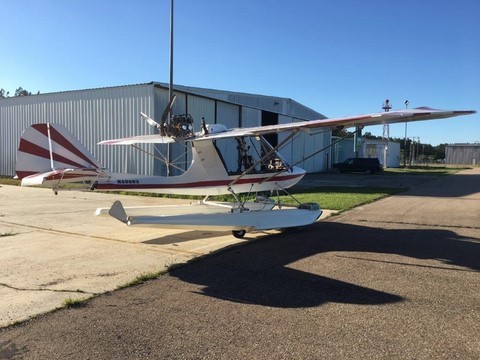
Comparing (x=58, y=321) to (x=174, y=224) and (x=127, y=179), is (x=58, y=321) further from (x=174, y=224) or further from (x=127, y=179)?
(x=127, y=179)

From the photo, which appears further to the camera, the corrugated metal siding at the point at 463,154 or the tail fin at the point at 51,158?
the corrugated metal siding at the point at 463,154

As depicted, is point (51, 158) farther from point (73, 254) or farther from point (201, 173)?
point (201, 173)

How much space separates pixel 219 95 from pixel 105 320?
Result: 134ft

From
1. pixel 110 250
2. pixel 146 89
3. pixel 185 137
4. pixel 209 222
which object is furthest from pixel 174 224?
pixel 146 89

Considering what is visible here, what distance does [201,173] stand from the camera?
10.5 metres

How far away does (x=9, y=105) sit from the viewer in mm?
31250

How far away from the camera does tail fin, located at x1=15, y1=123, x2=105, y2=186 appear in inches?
336

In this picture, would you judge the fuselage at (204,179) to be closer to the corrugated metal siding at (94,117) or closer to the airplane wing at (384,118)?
the airplane wing at (384,118)

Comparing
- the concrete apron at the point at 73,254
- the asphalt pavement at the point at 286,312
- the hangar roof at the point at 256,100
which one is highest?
the hangar roof at the point at 256,100

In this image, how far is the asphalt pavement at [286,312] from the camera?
418cm

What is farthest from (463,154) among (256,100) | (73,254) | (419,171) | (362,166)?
(73,254)

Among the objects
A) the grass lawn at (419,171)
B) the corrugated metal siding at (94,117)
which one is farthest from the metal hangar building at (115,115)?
the grass lawn at (419,171)

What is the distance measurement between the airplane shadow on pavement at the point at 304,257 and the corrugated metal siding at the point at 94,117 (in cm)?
1403

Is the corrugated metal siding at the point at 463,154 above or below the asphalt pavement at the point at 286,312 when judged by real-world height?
above
